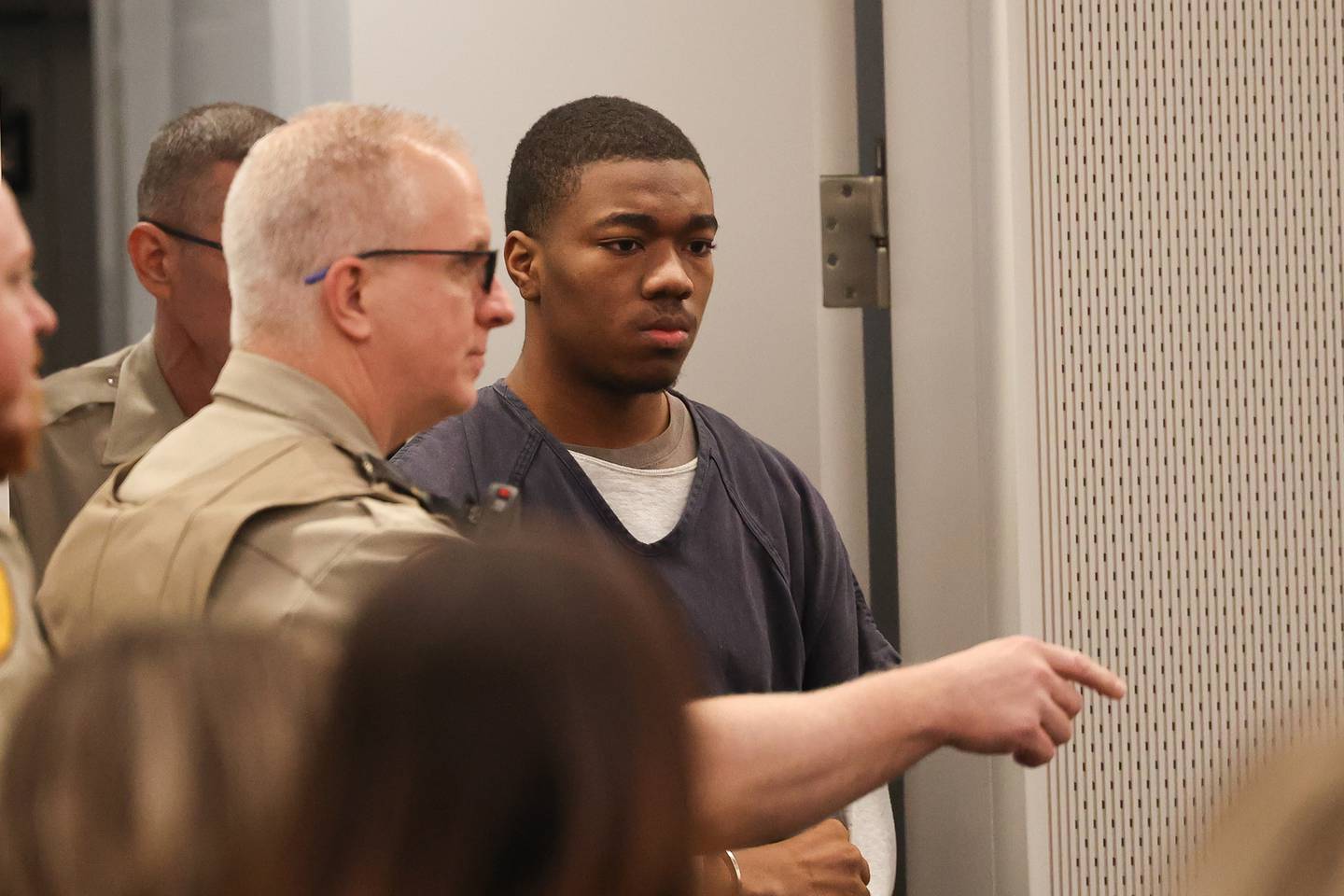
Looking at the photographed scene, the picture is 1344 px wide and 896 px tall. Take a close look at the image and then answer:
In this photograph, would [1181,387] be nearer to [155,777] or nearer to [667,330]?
[667,330]

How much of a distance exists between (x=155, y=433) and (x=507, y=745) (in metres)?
1.49

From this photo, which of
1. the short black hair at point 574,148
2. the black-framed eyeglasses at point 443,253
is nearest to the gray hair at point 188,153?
the short black hair at point 574,148

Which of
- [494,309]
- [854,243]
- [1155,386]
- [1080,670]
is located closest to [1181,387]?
[1155,386]

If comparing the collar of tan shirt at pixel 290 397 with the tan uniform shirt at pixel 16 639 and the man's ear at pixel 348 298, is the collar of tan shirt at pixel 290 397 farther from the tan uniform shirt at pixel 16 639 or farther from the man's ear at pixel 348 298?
the tan uniform shirt at pixel 16 639

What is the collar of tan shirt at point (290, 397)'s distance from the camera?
1366 mm

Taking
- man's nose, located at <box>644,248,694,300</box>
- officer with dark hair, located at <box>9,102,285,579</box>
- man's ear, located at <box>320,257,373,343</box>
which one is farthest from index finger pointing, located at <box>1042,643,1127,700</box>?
officer with dark hair, located at <box>9,102,285,579</box>

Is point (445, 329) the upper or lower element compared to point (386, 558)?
upper

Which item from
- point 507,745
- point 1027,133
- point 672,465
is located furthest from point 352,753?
point 1027,133

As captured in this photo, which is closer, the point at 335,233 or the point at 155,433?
the point at 335,233

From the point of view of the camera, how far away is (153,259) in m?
2.04

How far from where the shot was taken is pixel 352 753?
2.13 ft

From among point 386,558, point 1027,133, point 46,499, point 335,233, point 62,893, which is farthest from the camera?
point 1027,133

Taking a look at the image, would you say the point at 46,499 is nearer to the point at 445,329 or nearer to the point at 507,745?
the point at 445,329

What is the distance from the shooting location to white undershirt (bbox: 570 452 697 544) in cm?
199
